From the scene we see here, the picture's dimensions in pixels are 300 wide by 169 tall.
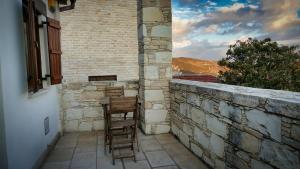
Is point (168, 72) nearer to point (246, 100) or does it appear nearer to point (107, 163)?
point (107, 163)

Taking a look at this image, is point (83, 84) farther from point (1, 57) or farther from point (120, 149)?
point (1, 57)

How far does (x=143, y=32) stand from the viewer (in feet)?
14.7

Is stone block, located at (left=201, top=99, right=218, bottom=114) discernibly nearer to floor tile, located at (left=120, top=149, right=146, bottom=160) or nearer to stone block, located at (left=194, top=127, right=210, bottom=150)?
stone block, located at (left=194, top=127, right=210, bottom=150)

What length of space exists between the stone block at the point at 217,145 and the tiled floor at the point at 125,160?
1.18 feet

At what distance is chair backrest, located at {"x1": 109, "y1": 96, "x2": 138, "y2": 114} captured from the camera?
10.8 feet

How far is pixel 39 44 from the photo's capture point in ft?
10.7

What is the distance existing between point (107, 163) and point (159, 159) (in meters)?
0.76

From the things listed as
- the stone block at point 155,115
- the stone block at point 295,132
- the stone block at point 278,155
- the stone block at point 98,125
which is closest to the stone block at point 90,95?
the stone block at point 98,125

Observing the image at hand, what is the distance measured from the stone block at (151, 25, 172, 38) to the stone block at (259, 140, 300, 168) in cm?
310

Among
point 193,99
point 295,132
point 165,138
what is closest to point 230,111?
point 295,132

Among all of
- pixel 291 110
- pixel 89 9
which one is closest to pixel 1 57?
pixel 291 110

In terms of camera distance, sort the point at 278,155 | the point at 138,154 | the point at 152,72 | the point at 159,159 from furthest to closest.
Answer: the point at 152,72
the point at 138,154
the point at 159,159
the point at 278,155

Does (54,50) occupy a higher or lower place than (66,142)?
higher

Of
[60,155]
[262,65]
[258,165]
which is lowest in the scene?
[60,155]
